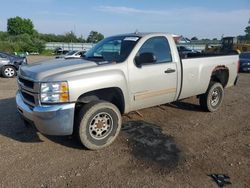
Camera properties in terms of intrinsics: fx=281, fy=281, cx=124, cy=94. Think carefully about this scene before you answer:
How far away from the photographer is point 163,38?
566 centimetres

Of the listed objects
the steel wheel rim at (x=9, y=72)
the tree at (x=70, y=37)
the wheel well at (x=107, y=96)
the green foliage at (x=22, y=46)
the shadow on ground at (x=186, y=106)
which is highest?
the tree at (x=70, y=37)

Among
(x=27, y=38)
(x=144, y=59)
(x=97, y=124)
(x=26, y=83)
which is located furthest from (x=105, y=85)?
(x=27, y=38)

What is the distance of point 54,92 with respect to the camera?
4.18 metres

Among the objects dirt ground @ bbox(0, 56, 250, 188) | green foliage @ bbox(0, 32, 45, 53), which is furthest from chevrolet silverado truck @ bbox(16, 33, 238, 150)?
green foliage @ bbox(0, 32, 45, 53)

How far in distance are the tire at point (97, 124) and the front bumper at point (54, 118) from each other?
0.67ft

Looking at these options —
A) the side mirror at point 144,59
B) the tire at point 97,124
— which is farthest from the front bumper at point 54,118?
the side mirror at point 144,59

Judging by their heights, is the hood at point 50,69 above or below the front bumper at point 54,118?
above

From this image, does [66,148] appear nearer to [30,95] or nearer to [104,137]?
[104,137]

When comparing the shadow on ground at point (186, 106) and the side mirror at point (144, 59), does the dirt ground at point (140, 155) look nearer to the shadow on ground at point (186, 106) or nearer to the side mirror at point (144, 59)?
the shadow on ground at point (186, 106)

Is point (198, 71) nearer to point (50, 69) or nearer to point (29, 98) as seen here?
point (50, 69)

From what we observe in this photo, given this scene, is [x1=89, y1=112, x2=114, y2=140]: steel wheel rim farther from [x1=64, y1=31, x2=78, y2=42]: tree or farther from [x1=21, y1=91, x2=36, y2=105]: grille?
[x1=64, y1=31, x2=78, y2=42]: tree

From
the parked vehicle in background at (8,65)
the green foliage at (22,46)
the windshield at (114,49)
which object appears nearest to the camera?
the windshield at (114,49)

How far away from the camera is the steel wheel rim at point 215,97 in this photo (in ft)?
23.1

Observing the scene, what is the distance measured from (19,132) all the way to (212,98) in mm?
4585
